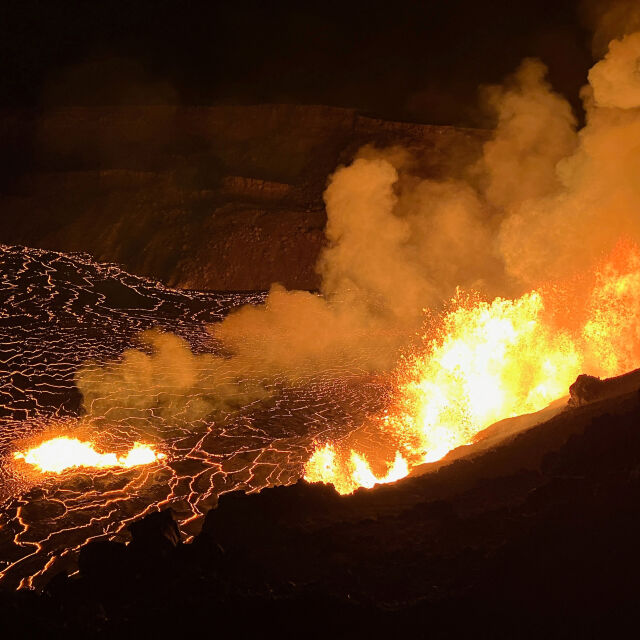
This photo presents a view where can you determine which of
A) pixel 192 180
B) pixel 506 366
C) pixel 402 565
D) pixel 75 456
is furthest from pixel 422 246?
pixel 402 565

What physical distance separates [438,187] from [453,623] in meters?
20.3

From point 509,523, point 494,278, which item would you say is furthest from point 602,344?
point 494,278

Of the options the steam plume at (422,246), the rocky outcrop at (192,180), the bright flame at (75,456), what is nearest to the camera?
the bright flame at (75,456)

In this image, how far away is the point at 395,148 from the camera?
26484 mm

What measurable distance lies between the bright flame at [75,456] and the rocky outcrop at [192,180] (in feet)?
39.0

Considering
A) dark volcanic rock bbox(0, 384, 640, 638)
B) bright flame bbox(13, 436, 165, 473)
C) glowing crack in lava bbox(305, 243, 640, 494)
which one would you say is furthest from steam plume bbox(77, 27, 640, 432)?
dark volcanic rock bbox(0, 384, 640, 638)

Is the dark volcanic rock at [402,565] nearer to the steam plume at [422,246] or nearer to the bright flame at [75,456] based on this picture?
the bright flame at [75,456]

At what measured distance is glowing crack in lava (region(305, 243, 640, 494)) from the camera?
10398mm

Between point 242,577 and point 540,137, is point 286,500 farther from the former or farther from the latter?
point 540,137

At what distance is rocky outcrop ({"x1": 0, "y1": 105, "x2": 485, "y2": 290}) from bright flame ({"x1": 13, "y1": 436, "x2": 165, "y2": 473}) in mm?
11882

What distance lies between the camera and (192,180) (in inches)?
1057

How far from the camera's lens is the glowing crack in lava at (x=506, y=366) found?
10.4m

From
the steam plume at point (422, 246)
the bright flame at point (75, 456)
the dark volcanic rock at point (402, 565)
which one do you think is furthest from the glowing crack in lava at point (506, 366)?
the dark volcanic rock at point (402, 565)

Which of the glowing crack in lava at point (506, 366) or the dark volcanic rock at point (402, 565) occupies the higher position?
the glowing crack in lava at point (506, 366)
